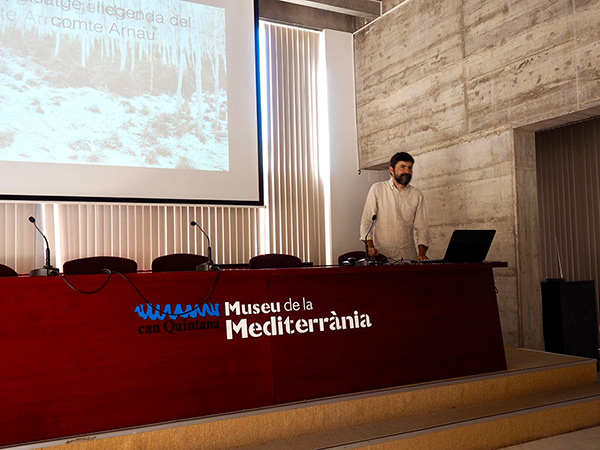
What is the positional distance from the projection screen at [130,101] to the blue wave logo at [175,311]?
3220mm

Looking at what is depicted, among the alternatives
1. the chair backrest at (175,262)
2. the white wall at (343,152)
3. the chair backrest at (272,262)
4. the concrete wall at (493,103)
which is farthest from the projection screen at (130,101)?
the concrete wall at (493,103)

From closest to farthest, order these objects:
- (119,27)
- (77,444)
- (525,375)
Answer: (77,444)
(525,375)
(119,27)

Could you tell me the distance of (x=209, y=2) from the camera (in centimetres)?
616

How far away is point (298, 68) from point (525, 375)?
4897 mm

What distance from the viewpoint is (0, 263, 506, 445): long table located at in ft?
8.04

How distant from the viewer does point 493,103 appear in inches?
215

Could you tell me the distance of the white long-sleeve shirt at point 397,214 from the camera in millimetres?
4837

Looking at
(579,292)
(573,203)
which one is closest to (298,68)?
(573,203)

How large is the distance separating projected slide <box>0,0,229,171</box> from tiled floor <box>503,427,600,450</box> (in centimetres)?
419

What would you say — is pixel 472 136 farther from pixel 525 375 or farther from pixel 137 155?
pixel 137 155

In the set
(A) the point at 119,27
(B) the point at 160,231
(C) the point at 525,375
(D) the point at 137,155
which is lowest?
(C) the point at 525,375

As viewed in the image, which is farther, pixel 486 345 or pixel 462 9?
pixel 462 9

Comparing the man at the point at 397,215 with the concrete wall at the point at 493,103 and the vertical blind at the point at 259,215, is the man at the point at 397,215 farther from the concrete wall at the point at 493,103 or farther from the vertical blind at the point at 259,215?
the vertical blind at the point at 259,215

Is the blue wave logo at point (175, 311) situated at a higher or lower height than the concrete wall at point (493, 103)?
lower
